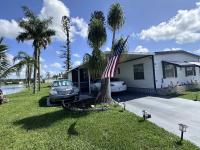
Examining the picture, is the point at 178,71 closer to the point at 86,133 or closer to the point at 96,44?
the point at 96,44

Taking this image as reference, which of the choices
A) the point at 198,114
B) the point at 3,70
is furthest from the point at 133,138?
the point at 3,70

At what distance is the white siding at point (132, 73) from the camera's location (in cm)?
1690

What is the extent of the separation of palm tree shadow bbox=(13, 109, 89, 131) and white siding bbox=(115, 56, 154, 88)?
27.5 ft

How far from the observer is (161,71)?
16734mm

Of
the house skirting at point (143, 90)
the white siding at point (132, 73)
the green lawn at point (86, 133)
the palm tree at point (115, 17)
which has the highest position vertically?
the palm tree at point (115, 17)

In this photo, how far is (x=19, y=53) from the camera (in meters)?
19.2

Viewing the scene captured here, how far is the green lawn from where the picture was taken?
→ 6.29 meters

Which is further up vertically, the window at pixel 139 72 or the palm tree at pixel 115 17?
the palm tree at pixel 115 17

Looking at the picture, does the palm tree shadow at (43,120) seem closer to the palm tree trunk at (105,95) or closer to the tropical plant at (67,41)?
the palm tree trunk at (105,95)

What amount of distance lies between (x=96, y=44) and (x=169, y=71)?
7.74m

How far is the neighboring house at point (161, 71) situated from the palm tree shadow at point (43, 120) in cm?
663

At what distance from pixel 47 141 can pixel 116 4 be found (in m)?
8.68

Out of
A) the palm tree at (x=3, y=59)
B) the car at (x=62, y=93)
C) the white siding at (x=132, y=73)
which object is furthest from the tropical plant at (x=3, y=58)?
the white siding at (x=132, y=73)

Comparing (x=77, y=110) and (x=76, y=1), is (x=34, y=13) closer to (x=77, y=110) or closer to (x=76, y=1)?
(x=76, y=1)
